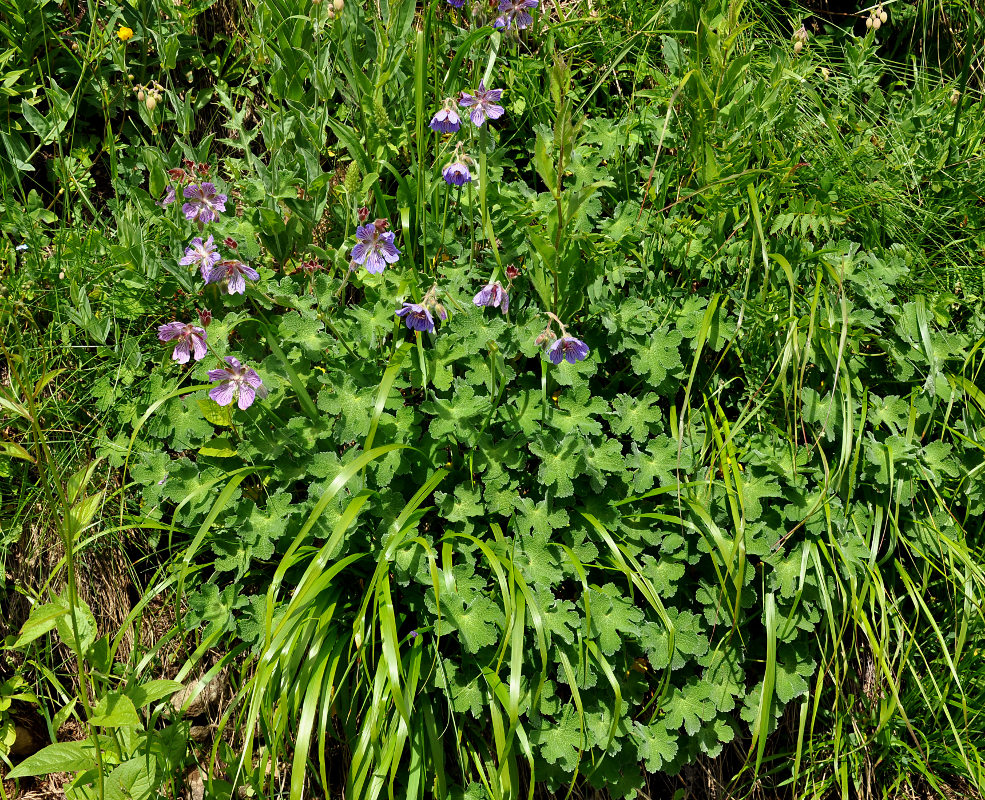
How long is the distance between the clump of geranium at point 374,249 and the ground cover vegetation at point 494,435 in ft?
0.06

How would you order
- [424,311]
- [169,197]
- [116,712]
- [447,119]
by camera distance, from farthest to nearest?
[169,197] < [447,119] < [424,311] < [116,712]

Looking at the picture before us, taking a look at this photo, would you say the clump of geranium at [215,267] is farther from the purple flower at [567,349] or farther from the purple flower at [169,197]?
the purple flower at [567,349]

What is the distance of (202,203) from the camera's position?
2.35m

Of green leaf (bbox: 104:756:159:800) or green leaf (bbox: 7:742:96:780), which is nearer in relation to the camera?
green leaf (bbox: 7:742:96:780)

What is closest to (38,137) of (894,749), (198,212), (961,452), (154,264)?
(154,264)

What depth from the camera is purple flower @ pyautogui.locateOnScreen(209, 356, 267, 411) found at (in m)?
2.08

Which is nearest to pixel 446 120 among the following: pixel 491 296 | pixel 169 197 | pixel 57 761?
pixel 491 296

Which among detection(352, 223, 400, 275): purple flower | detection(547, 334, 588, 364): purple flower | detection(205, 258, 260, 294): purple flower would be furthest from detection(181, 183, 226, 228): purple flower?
detection(547, 334, 588, 364): purple flower

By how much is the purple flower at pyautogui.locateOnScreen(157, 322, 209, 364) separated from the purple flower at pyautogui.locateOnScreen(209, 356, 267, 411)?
0.09 meters

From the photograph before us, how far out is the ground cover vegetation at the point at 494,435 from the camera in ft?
7.04

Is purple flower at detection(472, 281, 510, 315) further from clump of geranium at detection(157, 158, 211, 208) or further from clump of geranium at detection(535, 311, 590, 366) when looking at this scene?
clump of geranium at detection(157, 158, 211, 208)

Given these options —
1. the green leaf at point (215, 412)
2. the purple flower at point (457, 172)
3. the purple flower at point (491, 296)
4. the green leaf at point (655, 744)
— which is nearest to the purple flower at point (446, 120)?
the purple flower at point (457, 172)

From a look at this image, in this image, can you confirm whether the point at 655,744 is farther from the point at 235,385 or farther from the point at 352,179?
the point at 352,179

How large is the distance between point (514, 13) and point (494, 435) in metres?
1.32
